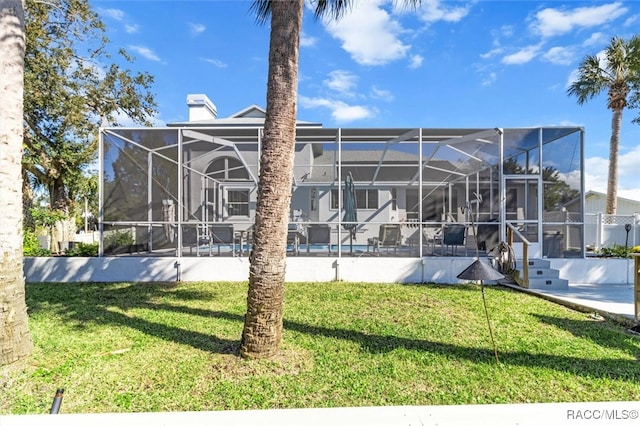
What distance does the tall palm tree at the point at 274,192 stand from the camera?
379cm

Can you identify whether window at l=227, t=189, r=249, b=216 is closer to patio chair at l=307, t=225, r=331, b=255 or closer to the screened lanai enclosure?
the screened lanai enclosure

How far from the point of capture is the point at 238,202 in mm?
14484

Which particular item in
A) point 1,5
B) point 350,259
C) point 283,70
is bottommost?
point 350,259

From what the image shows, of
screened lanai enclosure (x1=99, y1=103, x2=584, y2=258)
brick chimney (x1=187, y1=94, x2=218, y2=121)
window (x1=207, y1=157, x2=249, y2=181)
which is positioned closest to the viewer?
screened lanai enclosure (x1=99, y1=103, x2=584, y2=258)

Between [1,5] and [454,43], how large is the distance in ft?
41.2

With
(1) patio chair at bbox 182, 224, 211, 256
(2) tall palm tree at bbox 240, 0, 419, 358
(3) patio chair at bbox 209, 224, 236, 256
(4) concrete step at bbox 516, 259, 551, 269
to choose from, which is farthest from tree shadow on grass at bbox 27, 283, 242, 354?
(4) concrete step at bbox 516, 259, 551, 269

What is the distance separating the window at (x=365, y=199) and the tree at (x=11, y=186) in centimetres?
1202

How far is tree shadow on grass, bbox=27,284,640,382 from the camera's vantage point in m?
3.87

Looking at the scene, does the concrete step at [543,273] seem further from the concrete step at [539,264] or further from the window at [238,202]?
the window at [238,202]

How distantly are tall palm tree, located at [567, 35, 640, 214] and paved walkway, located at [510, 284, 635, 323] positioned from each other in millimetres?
10960

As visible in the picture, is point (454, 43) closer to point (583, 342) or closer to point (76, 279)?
point (583, 342)

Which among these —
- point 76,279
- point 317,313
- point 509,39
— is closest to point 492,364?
point 317,313

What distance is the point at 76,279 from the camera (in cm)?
883

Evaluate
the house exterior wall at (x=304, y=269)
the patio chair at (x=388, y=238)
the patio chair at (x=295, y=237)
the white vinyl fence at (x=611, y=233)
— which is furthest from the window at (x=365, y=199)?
the white vinyl fence at (x=611, y=233)
